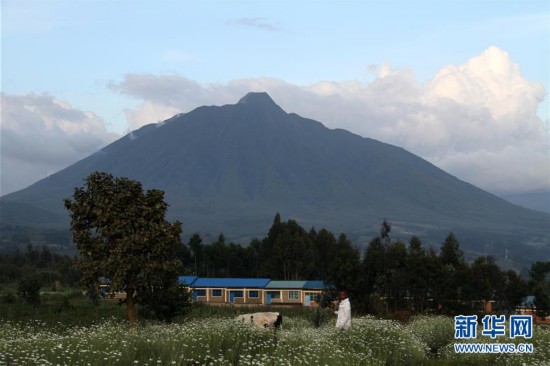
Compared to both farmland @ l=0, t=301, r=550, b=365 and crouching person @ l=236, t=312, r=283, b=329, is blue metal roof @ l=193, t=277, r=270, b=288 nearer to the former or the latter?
crouching person @ l=236, t=312, r=283, b=329

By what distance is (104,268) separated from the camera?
94.2 feet

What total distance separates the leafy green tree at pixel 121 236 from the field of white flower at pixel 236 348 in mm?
6850

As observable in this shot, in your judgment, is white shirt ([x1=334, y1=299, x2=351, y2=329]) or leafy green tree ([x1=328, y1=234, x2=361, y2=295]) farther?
leafy green tree ([x1=328, y1=234, x2=361, y2=295])

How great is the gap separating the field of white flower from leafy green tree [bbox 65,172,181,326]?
6.85m

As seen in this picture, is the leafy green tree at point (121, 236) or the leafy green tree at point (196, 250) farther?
the leafy green tree at point (196, 250)

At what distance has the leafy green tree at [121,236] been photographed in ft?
94.1

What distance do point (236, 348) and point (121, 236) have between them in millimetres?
12638

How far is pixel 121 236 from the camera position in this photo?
29.3 m

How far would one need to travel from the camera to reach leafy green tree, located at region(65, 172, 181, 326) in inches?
1129

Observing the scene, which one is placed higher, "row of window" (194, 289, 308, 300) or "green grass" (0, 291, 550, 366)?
"green grass" (0, 291, 550, 366)

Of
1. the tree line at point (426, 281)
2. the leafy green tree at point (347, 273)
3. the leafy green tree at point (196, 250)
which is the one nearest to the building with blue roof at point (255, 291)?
the leafy green tree at point (196, 250)

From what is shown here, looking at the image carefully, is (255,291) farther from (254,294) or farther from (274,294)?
(274,294)

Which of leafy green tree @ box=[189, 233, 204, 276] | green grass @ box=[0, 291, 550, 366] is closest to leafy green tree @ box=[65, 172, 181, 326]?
green grass @ box=[0, 291, 550, 366]

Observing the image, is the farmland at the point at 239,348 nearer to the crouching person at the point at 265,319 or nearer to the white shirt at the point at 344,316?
the white shirt at the point at 344,316
